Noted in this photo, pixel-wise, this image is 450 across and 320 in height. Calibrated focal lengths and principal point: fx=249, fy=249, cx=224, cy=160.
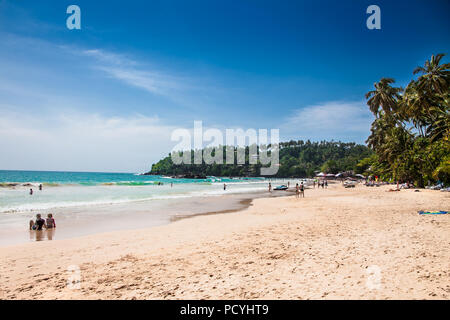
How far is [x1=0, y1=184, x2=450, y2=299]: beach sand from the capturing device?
4250 mm

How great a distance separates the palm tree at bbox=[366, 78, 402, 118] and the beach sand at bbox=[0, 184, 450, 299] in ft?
155

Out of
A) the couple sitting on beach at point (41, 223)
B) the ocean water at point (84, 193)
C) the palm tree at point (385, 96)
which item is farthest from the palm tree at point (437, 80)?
the couple sitting on beach at point (41, 223)

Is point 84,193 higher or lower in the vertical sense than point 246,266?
lower

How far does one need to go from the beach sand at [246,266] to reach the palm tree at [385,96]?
47.3m

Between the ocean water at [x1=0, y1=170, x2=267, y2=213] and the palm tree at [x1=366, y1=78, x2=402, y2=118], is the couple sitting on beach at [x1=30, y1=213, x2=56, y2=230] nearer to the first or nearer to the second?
the ocean water at [x1=0, y1=170, x2=267, y2=213]

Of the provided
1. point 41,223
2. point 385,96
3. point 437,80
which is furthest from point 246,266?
point 385,96

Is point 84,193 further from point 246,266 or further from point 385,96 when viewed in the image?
point 385,96

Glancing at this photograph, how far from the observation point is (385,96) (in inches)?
1889

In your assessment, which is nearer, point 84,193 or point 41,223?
point 41,223

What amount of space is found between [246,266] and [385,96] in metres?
54.2

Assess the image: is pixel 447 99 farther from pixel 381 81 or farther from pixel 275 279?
pixel 275 279

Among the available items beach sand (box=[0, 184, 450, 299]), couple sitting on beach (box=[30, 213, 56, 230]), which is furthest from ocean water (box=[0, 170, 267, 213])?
beach sand (box=[0, 184, 450, 299])

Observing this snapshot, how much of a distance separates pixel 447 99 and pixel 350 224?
3021 centimetres
